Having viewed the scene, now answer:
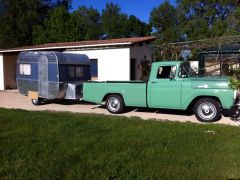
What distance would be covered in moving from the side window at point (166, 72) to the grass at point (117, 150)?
2.07m

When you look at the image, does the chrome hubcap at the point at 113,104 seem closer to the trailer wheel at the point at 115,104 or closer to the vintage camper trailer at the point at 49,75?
the trailer wheel at the point at 115,104

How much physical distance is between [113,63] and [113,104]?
24.1ft

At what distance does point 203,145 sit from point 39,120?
529 cm

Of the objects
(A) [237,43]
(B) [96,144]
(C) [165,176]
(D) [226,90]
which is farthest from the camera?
(A) [237,43]

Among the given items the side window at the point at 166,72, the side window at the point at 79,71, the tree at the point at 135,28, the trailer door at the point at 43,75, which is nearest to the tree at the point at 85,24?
the tree at the point at 135,28

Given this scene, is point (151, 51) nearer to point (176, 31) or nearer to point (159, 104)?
point (159, 104)

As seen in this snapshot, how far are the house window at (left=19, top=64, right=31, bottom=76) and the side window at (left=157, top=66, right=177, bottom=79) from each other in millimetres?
6178

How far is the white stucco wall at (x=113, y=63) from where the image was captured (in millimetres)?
19609

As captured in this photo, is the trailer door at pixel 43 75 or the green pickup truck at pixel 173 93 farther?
the trailer door at pixel 43 75

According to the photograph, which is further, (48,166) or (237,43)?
(237,43)

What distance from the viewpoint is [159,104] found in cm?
1184

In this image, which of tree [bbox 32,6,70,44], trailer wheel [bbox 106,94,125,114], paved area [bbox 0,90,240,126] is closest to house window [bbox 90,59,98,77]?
paved area [bbox 0,90,240,126]

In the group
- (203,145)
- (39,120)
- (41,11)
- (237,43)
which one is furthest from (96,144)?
(41,11)

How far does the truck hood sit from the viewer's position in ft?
35.4
